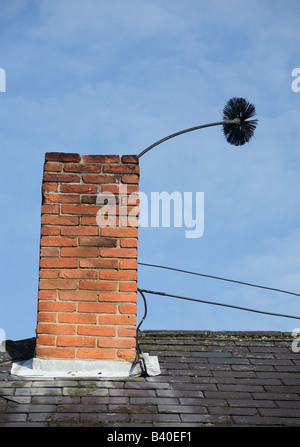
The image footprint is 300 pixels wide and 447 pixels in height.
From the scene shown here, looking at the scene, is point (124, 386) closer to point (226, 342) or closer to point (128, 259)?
point (128, 259)

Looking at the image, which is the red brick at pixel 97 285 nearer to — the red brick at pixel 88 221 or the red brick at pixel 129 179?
the red brick at pixel 88 221

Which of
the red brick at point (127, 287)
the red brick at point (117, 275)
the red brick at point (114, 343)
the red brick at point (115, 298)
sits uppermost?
the red brick at point (117, 275)

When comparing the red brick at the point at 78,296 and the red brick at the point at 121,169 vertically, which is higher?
the red brick at the point at 121,169

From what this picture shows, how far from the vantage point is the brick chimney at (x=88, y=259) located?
4523mm

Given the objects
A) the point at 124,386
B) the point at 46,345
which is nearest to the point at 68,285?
the point at 46,345

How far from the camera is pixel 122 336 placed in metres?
4.55

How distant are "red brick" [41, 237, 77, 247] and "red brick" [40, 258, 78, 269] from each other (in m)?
0.12

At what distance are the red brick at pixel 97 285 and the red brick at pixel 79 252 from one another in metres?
0.22

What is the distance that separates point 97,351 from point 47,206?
125cm

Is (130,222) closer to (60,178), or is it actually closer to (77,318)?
(60,178)

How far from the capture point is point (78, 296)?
460 cm

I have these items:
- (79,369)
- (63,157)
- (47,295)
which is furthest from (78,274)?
(63,157)

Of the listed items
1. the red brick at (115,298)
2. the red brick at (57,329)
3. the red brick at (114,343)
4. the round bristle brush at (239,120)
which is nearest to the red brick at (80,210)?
the red brick at (115,298)
